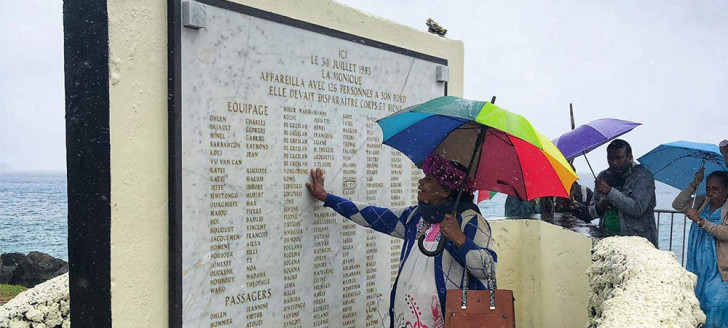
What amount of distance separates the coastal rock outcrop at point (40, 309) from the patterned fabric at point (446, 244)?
5.88ft

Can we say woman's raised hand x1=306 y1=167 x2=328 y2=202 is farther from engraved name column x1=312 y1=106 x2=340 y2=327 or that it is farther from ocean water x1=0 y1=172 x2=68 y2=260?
ocean water x1=0 y1=172 x2=68 y2=260

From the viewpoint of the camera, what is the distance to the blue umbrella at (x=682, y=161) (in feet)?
20.4

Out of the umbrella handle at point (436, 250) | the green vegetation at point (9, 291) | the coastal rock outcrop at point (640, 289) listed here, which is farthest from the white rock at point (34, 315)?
the green vegetation at point (9, 291)

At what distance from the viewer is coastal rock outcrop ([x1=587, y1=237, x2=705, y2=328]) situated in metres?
2.80

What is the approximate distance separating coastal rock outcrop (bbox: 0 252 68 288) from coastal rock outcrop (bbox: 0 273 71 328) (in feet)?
28.8

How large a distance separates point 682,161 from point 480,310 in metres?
4.14

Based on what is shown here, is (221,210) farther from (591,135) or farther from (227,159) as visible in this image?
(591,135)

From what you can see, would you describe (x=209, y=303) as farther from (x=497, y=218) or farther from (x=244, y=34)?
(x=497, y=218)

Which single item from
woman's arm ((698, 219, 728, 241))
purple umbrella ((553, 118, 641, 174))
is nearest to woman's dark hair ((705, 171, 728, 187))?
woman's arm ((698, 219, 728, 241))

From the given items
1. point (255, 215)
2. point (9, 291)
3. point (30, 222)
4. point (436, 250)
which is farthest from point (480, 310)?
point (30, 222)

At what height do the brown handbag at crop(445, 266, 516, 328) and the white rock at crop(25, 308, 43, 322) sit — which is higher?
the brown handbag at crop(445, 266, 516, 328)

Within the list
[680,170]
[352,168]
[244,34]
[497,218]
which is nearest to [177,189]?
[244,34]

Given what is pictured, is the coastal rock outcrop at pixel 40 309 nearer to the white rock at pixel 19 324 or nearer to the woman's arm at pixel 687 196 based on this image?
the white rock at pixel 19 324

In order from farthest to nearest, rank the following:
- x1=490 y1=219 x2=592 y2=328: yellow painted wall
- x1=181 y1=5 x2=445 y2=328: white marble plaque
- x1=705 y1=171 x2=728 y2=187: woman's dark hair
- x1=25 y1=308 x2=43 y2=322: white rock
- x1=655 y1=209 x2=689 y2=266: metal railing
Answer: x1=655 y1=209 x2=689 y2=266: metal railing
x1=490 y1=219 x2=592 y2=328: yellow painted wall
x1=705 y1=171 x2=728 y2=187: woman's dark hair
x1=25 y1=308 x2=43 y2=322: white rock
x1=181 y1=5 x2=445 y2=328: white marble plaque
